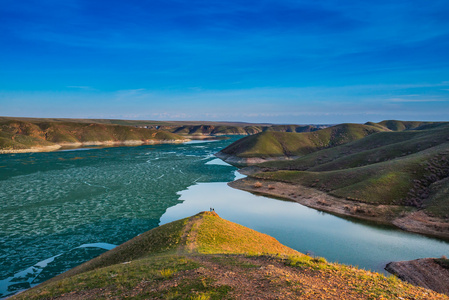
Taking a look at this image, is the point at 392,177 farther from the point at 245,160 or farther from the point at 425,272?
the point at 245,160

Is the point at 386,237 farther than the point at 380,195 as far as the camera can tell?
No

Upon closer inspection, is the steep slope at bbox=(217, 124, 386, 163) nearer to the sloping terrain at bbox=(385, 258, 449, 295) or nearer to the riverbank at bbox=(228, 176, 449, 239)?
the riverbank at bbox=(228, 176, 449, 239)

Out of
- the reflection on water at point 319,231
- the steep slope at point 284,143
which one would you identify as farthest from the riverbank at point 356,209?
the steep slope at point 284,143

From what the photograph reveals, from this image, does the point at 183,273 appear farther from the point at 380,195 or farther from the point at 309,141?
the point at 309,141

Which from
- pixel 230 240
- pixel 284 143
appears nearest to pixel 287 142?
pixel 284 143

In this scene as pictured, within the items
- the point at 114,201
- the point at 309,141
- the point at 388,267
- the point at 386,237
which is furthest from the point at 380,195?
the point at 309,141
